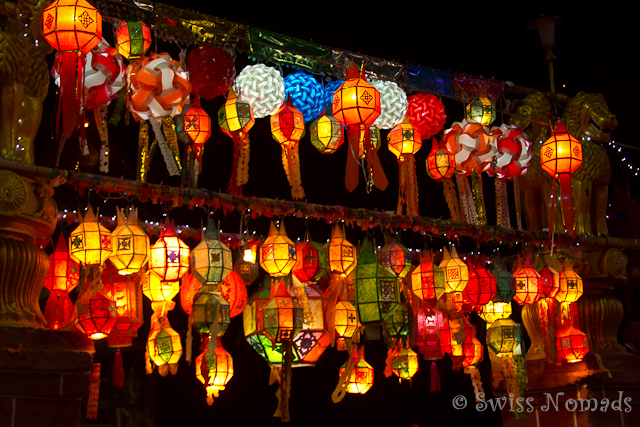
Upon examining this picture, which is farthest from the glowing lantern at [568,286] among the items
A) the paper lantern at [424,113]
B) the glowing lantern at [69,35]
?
the glowing lantern at [69,35]

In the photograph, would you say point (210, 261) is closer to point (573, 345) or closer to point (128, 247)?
point (128, 247)

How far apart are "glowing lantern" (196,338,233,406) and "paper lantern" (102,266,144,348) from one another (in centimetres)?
50

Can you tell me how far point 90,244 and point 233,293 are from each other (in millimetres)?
1043

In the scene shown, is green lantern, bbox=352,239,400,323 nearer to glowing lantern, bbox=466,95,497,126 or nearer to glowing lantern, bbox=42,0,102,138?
glowing lantern, bbox=466,95,497,126

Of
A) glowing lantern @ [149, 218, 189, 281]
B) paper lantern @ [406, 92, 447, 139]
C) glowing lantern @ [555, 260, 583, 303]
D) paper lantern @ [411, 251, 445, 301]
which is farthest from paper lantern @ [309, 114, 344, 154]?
glowing lantern @ [555, 260, 583, 303]

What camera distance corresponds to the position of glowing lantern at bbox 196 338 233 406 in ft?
15.6

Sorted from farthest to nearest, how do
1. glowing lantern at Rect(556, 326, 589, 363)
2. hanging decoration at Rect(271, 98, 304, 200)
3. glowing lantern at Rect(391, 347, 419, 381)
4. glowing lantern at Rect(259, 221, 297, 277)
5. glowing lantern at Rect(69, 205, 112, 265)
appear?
glowing lantern at Rect(556, 326, 589, 363) < glowing lantern at Rect(391, 347, 419, 381) < hanging decoration at Rect(271, 98, 304, 200) < glowing lantern at Rect(259, 221, 297, 277) < glowing lantern at Rect(69, 205, 112, 265)

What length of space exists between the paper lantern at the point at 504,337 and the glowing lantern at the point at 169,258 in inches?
98.5

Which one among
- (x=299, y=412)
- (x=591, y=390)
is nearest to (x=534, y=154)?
(x=591, y=390)

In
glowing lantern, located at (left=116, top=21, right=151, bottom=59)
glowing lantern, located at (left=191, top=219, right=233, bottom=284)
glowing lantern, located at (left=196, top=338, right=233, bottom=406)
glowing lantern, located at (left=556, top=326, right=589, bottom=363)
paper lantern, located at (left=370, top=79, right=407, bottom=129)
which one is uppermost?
glowing lantern, located at (left=116, top=21, right=151, bottom=59)

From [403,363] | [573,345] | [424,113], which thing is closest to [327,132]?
[424,113]

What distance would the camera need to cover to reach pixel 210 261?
4230 mm

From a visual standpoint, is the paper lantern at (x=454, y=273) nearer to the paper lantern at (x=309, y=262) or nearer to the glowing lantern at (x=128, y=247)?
the paper lantern at (x=309, y=262)

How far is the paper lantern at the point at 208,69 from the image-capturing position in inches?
191
